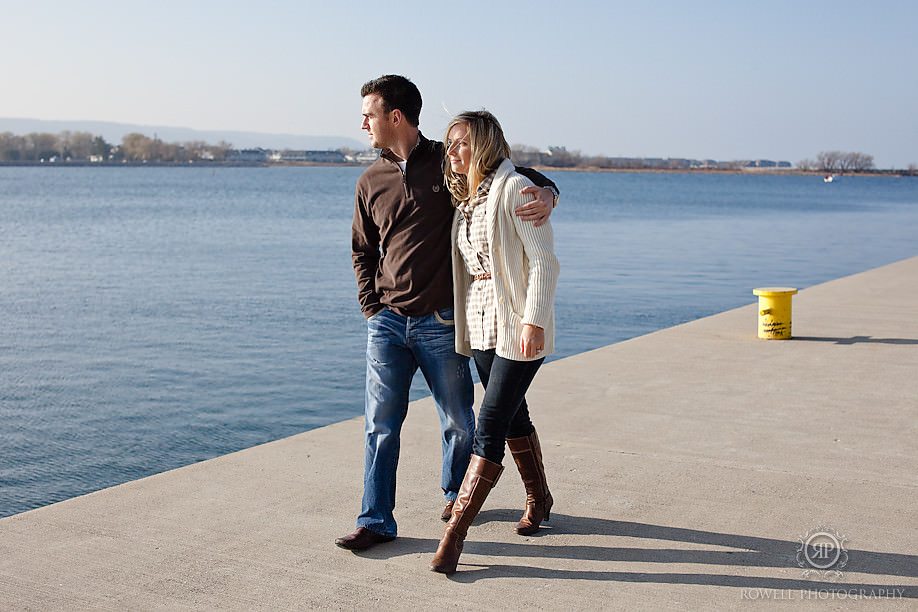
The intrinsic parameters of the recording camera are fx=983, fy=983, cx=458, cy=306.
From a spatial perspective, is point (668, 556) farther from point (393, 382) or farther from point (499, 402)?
point (393, 382)

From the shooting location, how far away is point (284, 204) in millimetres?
75688

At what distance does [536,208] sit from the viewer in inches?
162

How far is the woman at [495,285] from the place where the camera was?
4137mm

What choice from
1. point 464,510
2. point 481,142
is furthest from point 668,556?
point 481,142

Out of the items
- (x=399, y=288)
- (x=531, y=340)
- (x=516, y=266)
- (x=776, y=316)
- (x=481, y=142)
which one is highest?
(x=481, y=142)

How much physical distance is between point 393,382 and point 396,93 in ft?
4.35

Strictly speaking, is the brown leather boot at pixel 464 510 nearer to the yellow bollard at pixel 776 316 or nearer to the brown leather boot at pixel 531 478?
the brown leather boot at pixel 531 478

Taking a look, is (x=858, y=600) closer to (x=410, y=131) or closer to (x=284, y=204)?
(x=410, y=131)

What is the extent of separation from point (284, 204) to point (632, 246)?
45013mm

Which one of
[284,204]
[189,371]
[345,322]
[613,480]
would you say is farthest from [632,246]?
[284,204]

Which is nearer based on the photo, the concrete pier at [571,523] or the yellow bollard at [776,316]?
the concrete pier at [571,523]

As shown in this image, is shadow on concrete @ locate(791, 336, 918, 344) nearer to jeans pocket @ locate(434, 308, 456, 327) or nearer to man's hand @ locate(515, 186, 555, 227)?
jeans pocket @ locate(434, 308, 456, 327)

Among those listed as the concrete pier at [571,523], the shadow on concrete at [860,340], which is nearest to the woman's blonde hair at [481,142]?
the concrete pier at [571,523]

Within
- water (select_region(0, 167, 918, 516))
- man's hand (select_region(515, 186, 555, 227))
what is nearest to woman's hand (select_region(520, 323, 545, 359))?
man's hand (select_region(515, 186, 555, 227))
